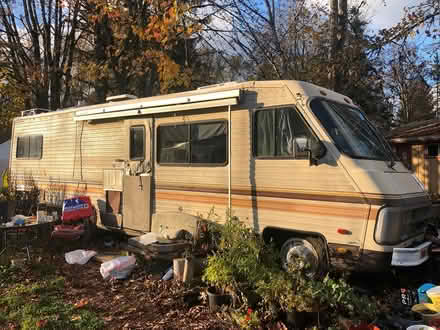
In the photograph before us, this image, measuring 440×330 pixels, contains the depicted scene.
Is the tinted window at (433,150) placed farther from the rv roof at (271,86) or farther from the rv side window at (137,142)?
the rv side window at (137,142)

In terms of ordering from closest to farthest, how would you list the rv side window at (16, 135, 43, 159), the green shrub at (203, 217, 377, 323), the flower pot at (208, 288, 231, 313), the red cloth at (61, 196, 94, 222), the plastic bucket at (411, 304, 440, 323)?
the green shrub at (203, 217, 377, 323)
the plastic bucket at (411, 304, 440, 323)
the flower pot at (208, 288, 231, 313)
the red cloth at (61, 196, 94, 222)
the rv side window at (16, 135, 43, 159)

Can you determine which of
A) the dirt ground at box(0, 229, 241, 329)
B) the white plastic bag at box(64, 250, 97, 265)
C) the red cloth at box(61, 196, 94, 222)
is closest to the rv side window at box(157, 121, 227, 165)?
the dirt ground at box(0, 229, 241, 329)

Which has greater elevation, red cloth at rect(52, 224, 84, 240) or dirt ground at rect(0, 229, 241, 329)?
red cloth at rect(52, 224, 84, 240)

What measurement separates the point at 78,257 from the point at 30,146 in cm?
488

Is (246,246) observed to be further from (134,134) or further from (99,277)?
(134,134)

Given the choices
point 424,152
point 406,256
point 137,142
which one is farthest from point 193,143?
point 424,152

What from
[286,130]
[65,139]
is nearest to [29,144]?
[65,139]

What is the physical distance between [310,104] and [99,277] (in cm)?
401

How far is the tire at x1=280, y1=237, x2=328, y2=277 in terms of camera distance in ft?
15.9

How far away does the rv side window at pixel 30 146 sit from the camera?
967cm

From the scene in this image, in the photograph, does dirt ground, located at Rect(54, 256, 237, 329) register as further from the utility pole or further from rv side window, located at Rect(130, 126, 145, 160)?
the utility pole

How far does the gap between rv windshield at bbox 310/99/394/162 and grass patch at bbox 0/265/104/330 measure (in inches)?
141

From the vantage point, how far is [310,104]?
5082 mm

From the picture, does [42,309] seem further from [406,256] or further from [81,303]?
[406,256]
